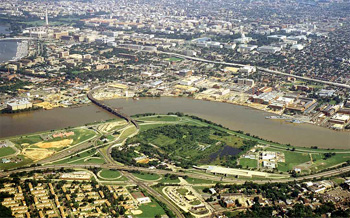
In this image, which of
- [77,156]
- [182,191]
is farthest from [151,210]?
[77,156]

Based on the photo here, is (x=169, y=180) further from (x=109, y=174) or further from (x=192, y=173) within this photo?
(x=109, y=174)

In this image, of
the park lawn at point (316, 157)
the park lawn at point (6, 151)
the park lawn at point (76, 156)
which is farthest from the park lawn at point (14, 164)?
the park lawn at point (316, 157)

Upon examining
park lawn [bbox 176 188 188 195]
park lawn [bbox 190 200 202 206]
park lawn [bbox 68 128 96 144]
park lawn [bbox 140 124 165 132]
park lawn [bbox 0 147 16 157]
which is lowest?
park lawn [bbox 0 147 16 157]

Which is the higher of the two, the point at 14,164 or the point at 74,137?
the point at 74,137

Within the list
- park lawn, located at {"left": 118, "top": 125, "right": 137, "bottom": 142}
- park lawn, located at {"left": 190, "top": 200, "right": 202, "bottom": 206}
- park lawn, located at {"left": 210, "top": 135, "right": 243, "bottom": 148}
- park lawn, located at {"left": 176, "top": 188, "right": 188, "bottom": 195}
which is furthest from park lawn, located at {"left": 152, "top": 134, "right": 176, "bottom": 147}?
park lawn, located at {"left": 190, "top": 200, "right": 202, "bottom": 206}

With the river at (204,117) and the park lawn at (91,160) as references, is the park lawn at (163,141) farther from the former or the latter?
the river at (204,117)

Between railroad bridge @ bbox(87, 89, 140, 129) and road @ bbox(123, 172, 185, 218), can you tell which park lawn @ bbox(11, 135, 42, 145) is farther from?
road @ bbox(123, 172, 185, 218)
